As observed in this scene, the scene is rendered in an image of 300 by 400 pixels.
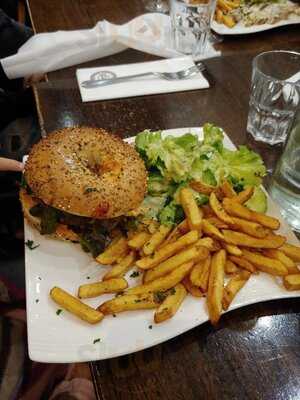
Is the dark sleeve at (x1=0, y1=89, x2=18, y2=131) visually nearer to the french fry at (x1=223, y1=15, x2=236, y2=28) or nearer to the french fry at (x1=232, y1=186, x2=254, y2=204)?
the french fry at (x1=223, y1=15, x2=236, y2=28)

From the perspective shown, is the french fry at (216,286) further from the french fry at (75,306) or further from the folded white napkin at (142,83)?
the folded white napkin at (142,83)

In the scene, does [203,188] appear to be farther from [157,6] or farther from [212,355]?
[157,6]

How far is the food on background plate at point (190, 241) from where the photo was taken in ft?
3.66

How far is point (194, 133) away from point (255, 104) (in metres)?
0.30

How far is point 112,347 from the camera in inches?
40.3

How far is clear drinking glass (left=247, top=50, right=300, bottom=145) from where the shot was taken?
1702mm

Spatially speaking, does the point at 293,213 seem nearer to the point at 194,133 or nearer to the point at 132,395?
the point at 194,133

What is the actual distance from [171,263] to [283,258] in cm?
33

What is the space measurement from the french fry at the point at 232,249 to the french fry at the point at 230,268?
0.03 metres

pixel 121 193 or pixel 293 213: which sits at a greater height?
pixel 121 193

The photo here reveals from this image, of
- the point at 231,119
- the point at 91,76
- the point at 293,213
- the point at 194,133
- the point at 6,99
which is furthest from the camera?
the point at 6,99

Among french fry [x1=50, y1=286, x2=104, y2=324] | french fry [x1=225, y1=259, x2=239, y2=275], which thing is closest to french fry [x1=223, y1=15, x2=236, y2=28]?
french fry [x1=225, y1=259, x2=239, y2=275]

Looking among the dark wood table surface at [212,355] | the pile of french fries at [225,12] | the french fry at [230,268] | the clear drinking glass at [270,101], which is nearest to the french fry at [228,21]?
the pile of french fries at [225,12]

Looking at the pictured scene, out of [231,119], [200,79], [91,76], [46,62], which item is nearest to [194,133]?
[231,119]
